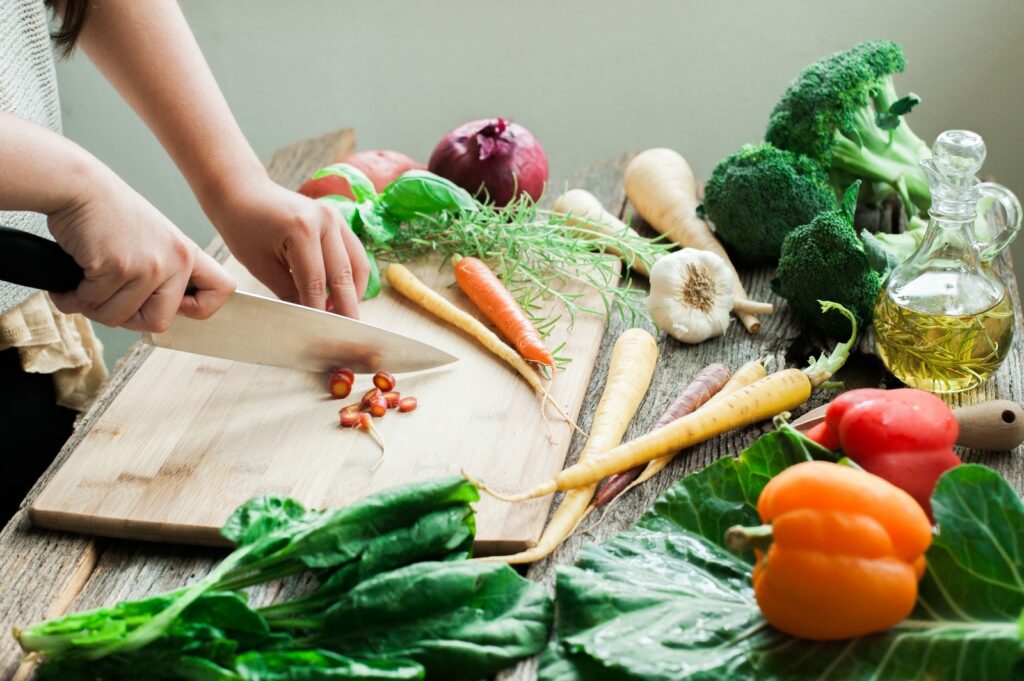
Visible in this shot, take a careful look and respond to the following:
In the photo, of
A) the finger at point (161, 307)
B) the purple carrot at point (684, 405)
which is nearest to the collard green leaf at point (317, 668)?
the purple carrot at point (684, 405)

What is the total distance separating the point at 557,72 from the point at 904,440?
1835mm

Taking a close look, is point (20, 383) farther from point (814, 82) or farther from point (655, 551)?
point (814, 82)

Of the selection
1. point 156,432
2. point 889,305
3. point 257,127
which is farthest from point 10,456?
point 257,127

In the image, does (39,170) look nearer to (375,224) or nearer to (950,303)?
(375,224)

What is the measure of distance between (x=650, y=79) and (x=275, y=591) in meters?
1.86

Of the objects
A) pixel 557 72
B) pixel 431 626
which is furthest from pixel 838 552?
pixel 557 72

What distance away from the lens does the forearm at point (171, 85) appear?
1.29 meters

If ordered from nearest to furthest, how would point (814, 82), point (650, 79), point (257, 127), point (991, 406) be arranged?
point (991, 406) → point (814, 82) → point (650, 79) → point (257, 127)

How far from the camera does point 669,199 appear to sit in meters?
1.68

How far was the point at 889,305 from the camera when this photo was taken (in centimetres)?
120

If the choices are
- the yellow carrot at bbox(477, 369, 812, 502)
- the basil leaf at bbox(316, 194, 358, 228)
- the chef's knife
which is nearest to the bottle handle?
the yellow carrot at bbox(477, 369, 812, 502)

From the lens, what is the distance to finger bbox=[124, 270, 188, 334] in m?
1.12

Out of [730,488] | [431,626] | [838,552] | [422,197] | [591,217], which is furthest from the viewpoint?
[591,217]

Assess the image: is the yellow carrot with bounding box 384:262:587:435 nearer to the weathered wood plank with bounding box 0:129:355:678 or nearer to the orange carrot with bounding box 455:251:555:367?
the orange carrot with bounding box 455:251:555:367
